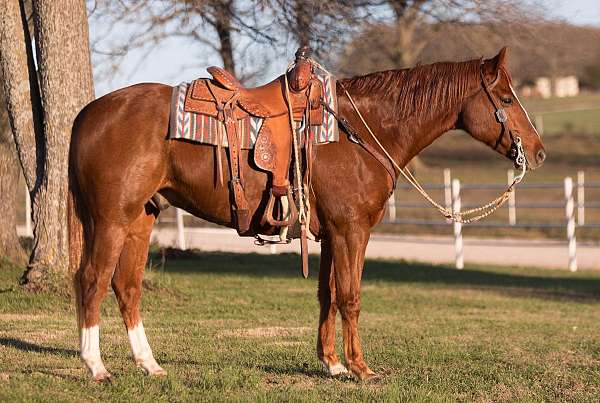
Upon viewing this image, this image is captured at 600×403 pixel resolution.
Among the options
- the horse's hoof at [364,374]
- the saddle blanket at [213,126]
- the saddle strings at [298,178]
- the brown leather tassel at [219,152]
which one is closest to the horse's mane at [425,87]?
the saddle blanket at [213,126]

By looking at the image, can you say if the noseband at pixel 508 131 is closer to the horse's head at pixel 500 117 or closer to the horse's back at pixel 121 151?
the horse's head at pixel 500 117

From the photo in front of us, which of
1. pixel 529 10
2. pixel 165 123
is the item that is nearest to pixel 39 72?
pixel 165 123

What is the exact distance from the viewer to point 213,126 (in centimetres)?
663

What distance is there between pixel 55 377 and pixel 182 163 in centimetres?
164

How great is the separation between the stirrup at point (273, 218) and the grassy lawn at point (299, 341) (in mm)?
1042

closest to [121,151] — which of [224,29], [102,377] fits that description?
[102,377]

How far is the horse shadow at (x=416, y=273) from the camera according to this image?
1448cm

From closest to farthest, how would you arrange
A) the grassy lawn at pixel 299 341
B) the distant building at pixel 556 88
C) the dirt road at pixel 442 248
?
the grassy lawn at pixel 299 341
the dirt road at pixel 442 248
the distant building at pixel 556 88

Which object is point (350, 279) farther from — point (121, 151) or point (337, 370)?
point (121, 151)

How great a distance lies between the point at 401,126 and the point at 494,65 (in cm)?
78

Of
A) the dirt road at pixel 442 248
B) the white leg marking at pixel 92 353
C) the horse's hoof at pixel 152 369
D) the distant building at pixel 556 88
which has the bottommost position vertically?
the dirt road at pixel 442 248

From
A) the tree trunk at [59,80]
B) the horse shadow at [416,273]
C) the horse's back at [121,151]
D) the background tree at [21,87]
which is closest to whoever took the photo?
the horse's back at [121,151]

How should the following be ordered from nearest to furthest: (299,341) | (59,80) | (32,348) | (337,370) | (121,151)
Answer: (121,151) < (337,370) < (32,348) < (299,341) < (59,80)

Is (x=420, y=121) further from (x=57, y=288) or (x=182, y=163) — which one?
(x=57, y=288)
